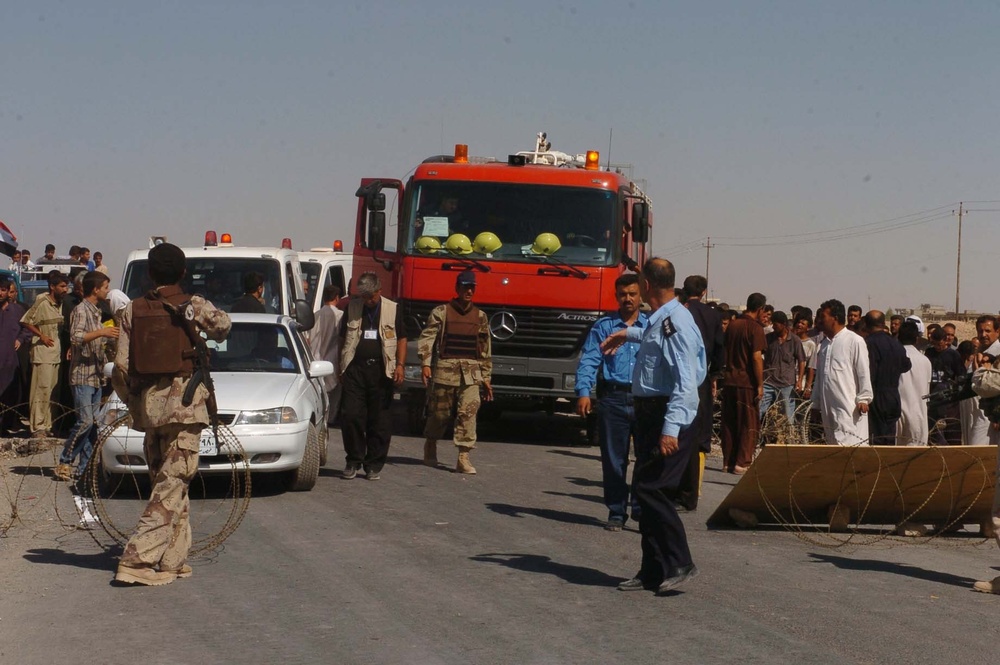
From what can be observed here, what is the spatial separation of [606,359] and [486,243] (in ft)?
19.2

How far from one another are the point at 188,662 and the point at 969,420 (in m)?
9.65

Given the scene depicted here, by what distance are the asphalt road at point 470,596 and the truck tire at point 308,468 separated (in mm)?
280

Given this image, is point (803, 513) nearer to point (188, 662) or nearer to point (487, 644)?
point (487, 644)

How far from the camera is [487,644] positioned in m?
6.18

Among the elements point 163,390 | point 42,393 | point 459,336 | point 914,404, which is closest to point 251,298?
point 42,393

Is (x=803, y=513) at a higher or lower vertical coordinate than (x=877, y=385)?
lower

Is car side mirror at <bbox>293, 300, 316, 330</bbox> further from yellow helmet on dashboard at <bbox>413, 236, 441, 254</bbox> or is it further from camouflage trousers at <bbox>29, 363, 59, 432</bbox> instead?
camouflage trousers at <bbox>29, 363, 59, 432</bbox>

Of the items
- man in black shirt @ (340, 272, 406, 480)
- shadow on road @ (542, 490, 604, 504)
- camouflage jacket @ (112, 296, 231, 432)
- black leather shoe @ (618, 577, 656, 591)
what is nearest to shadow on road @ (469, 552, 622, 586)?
black leather shoe @ (618, 577, 656, 591)

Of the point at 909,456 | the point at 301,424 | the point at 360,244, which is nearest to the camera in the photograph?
the point at 909,456

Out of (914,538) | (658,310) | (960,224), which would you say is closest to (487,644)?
(658,310)

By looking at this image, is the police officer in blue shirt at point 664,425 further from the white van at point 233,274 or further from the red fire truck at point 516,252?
the white van at point 233,274

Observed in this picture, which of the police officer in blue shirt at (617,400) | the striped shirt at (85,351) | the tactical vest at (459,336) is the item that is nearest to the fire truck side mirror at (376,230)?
the tactical vest at (459,336)

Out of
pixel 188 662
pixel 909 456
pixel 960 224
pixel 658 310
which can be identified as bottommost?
pixel 188 662

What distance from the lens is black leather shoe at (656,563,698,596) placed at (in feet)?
24.0
